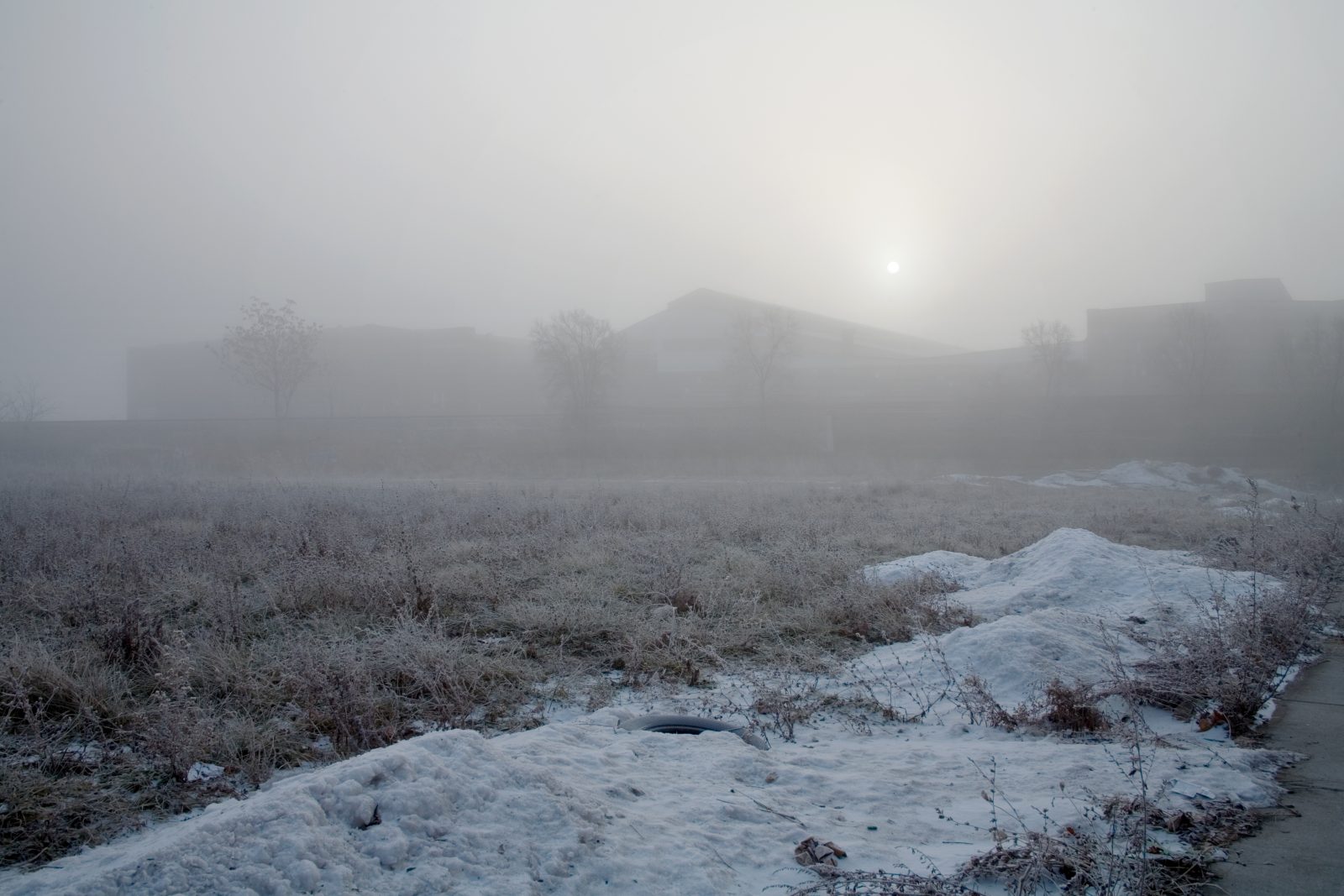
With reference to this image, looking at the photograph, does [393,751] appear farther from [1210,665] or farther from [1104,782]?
[1210,665]

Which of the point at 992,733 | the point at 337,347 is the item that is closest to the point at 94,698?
the point at 992,733

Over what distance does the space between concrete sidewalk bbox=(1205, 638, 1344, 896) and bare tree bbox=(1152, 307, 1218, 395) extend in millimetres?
44842

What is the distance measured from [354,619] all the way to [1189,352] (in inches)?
1934

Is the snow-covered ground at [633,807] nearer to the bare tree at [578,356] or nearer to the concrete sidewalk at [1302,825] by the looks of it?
the concrete sidewalk at [1302,825]

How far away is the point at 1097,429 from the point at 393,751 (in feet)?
140

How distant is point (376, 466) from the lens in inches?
1351

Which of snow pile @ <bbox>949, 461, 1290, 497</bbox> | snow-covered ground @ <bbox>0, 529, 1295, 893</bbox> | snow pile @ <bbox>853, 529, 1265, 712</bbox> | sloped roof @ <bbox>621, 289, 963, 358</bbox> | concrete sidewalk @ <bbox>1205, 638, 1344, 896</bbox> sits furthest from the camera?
sloped roof @ <bbox>621, 289, 963, 358</bbox>

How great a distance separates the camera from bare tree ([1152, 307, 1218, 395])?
4200 centimetres

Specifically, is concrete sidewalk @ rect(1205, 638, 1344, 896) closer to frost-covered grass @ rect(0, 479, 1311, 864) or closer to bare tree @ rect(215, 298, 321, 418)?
frost-covered grass @ rect(0, 479, 1311, 864)

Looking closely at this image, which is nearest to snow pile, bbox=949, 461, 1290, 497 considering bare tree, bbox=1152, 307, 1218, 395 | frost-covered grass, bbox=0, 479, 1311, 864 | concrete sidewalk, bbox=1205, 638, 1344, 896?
bare tree, bbox=1152, 307, 1218, 395

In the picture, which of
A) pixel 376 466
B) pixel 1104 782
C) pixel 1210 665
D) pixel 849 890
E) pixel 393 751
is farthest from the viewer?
pixel 376 466

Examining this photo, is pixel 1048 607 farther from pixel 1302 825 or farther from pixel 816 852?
pixel 816 852

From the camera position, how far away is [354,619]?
5840 millimetres

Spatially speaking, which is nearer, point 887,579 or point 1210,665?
point 1210,665
